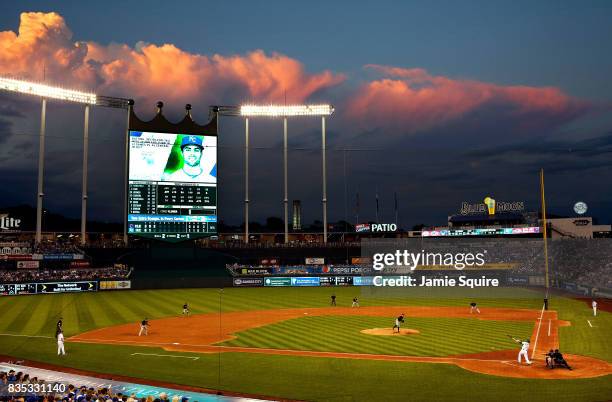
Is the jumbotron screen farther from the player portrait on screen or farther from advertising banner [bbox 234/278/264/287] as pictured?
advertising banner [bbox 234/278/264/287]

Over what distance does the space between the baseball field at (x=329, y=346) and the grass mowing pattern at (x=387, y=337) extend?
0.22 feet

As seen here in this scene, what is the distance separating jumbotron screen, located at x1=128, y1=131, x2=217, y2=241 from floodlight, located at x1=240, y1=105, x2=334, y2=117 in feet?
46.3

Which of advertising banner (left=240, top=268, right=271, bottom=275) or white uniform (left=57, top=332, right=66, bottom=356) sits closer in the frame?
white uniform (left=57, top=332, right=66, bottom=356)

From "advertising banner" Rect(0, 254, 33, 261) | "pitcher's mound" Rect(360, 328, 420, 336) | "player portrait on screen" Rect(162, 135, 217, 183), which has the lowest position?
"pitcher's mound" Rect(360, 328, 420, 336)

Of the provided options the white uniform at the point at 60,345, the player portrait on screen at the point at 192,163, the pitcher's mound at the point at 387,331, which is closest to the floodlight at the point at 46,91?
the player portrait on screen at the point at 192,163

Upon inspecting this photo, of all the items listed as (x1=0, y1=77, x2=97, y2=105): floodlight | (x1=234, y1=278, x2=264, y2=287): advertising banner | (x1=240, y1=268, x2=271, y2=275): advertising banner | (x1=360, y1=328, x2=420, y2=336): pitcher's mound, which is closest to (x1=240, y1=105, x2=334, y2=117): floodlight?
(x1=0, y1=77, x2=97, y2=105): floodlight

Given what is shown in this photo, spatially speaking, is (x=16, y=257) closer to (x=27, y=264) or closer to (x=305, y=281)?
(x=27, y=264)

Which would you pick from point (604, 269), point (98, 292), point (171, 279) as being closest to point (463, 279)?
point (604, 269)

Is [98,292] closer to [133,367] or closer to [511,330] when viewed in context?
[133,367]

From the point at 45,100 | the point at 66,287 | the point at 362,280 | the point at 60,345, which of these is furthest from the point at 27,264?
the point at 362,280

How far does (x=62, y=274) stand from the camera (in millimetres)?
57906

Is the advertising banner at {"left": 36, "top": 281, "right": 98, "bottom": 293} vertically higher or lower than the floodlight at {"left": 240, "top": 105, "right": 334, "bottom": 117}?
lower

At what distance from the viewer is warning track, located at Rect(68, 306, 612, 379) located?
21.0m

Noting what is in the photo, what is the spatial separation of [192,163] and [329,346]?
33989mm
